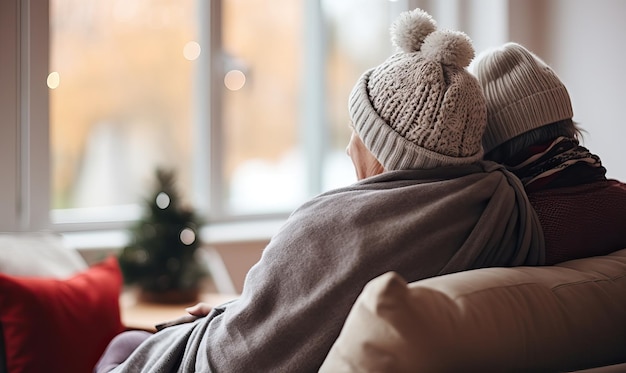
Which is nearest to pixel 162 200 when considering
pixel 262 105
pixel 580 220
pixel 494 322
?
pixel 262 105

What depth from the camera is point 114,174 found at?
10.6ft

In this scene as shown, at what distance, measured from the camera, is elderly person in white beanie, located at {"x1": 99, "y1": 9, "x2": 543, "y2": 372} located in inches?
55.1

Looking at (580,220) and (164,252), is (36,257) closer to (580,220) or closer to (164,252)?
(164,252)

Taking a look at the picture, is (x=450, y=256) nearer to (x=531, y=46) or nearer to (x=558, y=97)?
(x=558, y=97)

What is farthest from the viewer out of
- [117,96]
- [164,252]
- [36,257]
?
[117,96]

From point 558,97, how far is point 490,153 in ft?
0.62

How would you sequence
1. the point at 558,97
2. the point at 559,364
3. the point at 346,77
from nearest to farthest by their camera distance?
the point at 559,364 → the point at 558,97 → the point at 346,77

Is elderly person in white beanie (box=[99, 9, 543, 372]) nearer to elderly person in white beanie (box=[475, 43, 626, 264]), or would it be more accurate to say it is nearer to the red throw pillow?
elderly person in white beanie (box=[475, 43, 626, 264])

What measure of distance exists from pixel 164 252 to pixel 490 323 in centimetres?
180

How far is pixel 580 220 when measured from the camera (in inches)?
60.1

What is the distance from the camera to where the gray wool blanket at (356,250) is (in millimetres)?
1394

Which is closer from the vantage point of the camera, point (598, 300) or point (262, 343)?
point (598, 300)

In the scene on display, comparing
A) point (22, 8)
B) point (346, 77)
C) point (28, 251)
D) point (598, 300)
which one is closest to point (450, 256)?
point (598, 300)

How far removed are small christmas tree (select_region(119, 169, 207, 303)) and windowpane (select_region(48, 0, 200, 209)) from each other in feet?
0.96
